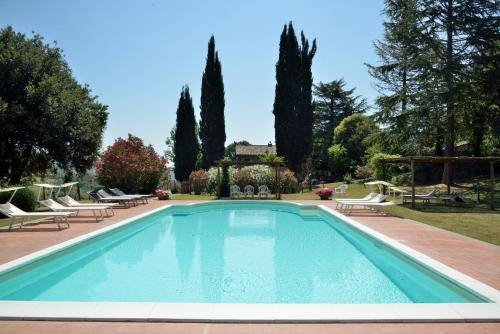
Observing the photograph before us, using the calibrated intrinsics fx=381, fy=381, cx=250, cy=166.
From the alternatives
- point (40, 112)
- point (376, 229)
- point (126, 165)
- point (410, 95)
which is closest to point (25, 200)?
point (40, 112)

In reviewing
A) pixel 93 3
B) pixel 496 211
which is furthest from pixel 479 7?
pixel 93 3

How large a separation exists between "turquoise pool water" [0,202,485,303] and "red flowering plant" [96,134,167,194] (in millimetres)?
10527

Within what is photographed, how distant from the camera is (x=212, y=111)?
31000mm

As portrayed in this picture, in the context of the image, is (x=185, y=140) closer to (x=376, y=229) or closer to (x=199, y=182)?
(x=199, y=182)

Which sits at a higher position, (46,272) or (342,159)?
(342,159)

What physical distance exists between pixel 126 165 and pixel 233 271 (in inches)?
617

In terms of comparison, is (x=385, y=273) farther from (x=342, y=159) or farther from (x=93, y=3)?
(x=342, y=159)

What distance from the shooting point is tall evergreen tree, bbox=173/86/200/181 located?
104 feet

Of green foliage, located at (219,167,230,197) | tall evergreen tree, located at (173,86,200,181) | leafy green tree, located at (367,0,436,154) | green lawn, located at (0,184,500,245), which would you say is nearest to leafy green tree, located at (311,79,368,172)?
tall evergreen tree, located at (173,86,200,181)

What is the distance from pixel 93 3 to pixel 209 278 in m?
11.9

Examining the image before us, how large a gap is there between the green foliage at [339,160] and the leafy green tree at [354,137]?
526 millimetres

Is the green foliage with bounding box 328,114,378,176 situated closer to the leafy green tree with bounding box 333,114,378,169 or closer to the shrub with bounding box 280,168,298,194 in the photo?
the leafy green tree with bounding box 333,114,378,169

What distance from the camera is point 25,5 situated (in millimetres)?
14094

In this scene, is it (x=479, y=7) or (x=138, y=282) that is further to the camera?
(x=479, y=7)
